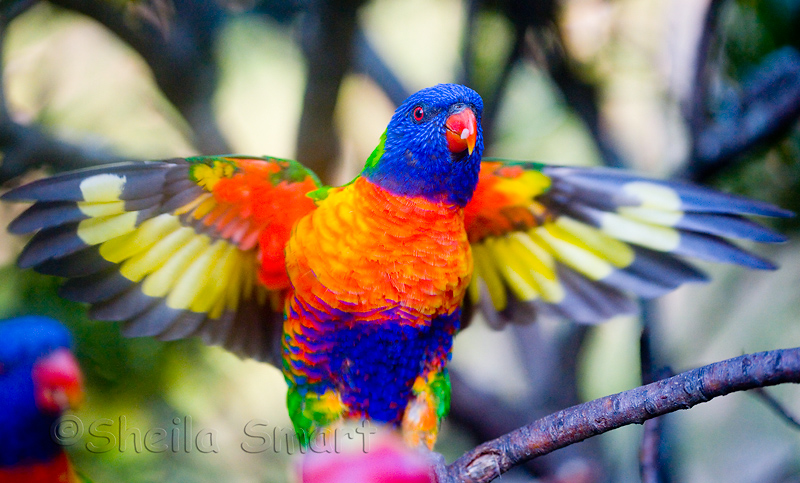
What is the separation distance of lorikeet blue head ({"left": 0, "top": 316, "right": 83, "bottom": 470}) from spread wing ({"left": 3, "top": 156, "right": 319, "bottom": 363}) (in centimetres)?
21

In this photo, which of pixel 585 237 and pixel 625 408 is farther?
pixel 585 237

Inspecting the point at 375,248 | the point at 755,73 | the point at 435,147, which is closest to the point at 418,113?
the point at 435,147

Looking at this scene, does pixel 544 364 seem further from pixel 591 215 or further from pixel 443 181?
pixel 443 181

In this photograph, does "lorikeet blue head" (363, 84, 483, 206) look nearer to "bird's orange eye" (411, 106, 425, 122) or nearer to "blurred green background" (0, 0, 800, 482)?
"bird's orange eye" (411, 106, 425, 122)

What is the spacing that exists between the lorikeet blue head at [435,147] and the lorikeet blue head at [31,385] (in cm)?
100

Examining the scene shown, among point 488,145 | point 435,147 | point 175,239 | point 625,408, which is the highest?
point 435,147

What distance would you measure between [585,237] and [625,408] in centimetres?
81

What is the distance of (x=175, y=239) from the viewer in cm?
150

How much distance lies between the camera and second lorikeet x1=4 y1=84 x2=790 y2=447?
1315mm

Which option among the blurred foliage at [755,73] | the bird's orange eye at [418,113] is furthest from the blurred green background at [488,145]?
the bird's orange eye at [418,113]

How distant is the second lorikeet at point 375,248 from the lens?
132 centimetres

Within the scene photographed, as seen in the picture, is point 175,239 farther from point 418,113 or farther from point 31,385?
point 418,113

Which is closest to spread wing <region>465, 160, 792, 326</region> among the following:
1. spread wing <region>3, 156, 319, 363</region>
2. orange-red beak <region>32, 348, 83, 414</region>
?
spread wing <region>3, 156, 319, 363</region>

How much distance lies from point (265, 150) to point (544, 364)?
6.57ft
